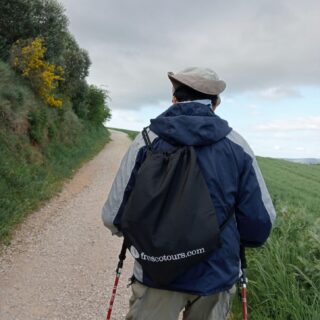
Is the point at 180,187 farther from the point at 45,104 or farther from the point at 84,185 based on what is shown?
the point at 45,104

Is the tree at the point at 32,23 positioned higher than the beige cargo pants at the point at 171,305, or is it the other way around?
the tree at the point at 32,23

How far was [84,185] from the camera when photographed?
12.7 metres

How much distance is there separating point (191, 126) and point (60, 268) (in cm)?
452

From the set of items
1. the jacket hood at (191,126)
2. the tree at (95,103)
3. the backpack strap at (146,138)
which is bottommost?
the backpack strap at (146,138)

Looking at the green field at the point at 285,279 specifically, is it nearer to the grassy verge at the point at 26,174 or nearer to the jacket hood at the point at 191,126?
the jacket hood at the point at 191,126

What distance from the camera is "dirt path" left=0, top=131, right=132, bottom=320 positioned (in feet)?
16.2

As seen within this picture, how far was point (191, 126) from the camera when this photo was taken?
2.25 meters

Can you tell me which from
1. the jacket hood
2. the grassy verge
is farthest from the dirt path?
the jacket hood

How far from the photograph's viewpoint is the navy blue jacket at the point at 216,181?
2.26m

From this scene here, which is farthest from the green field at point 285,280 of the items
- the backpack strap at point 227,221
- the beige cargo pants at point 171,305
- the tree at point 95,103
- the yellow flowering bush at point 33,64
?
the tree at point 95,103

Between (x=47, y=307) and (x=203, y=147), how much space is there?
11.7 ft

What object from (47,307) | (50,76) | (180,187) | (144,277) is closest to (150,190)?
(180,187)

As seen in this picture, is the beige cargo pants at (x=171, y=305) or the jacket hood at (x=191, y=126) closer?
the jacket hood at (x=191, y=126)

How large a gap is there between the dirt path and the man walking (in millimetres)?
2713
